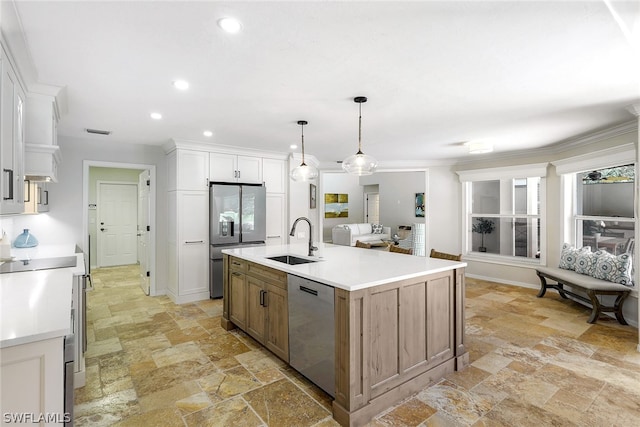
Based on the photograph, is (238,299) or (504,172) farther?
(504,172)

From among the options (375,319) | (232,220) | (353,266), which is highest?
(232,220)

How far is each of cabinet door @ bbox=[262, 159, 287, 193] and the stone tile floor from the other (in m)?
2.44

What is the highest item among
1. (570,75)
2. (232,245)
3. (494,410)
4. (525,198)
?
(570,75)

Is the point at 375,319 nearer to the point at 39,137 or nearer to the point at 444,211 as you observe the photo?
the point at 39,137

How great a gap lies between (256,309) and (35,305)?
169cm

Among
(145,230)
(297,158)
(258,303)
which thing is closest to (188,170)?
(145,230)

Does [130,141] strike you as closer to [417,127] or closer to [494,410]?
[417,127]

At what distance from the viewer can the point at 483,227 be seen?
20.6 ft

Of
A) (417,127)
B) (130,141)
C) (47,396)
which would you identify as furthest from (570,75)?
(130,141)

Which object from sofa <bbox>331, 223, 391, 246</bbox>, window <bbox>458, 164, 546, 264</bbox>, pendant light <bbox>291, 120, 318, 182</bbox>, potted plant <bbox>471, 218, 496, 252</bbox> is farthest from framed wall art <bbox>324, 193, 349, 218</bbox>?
pendant light <bbox>291, 120, 318, 182</bbox>

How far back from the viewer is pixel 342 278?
84.7 inches

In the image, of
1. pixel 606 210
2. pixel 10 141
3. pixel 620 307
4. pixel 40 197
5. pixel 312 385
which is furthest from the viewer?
pixel 606 210

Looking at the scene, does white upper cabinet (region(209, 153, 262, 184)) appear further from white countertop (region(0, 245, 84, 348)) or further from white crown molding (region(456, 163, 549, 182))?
white crown molding (region(456, 163, 549, 182))

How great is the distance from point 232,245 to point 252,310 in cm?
203
